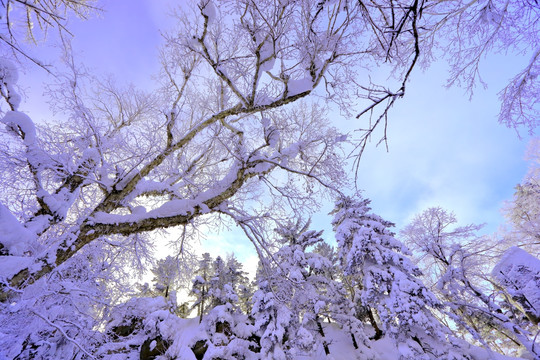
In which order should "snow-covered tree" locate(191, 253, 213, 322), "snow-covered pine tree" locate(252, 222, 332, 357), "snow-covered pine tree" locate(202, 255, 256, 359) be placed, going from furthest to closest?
1. "snow-covered tree" locate(191, 253, 213, 322)
2. "snow-covered pine tree" locate(202, 255, 256, 359)
3. "snow-covered pine tree" locate(252, 222, 332, 357)

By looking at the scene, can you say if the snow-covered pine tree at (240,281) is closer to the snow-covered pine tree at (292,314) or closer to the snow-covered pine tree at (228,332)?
the snow-covered pine tree at (228,332)

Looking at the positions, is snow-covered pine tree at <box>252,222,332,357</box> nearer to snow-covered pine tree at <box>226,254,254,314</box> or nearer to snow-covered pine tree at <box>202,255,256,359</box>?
snow-covered pine tree at <box>202,255,256,359</box>

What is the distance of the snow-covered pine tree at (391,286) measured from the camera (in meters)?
9.94

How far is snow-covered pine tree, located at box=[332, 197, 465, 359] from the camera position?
994 cm

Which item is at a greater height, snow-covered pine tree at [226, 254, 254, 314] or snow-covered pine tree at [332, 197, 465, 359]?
snow-covered pine tree at [226, 254, 254, 314]

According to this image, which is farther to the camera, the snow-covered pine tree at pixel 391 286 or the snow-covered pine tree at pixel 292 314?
the snow-covered pine tree at pixel 292 314

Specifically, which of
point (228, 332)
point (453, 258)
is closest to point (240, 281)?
point (228, 332)

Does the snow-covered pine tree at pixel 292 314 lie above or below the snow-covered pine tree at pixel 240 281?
below

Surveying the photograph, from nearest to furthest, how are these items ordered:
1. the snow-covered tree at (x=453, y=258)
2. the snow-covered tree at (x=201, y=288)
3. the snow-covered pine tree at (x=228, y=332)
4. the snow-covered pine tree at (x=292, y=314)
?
the snow-covered tree at (x=453, y=258) → the snow-covered pine tree at (x=292, y=314) → the snow-covered pine tree at (x=228, y=332) → the snow-covered tree at (x=201, y=288)

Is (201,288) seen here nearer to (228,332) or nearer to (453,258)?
(228,332)

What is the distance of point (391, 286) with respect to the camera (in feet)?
36.6

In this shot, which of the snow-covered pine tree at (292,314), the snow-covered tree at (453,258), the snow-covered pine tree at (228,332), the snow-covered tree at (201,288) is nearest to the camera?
the snow-covered tree at (453,258)

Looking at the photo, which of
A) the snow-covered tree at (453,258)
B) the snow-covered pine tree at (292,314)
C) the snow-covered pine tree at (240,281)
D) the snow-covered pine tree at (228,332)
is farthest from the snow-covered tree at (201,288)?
the snow-covered tree at (453,258)

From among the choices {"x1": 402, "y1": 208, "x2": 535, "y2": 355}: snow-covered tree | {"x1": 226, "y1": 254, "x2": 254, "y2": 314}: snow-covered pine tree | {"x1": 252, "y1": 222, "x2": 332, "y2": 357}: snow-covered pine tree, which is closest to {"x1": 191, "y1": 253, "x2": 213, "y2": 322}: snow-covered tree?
{"x1": 226, "y1": 254, "x2": 254, "y2": 314}: snow-covered pine tree
